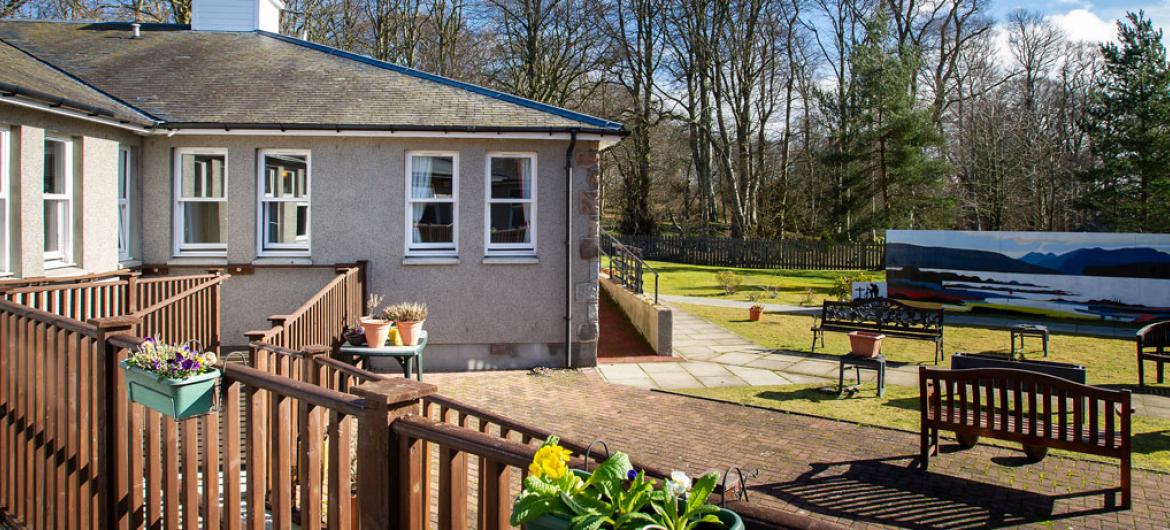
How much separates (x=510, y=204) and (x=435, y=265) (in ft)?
4.89

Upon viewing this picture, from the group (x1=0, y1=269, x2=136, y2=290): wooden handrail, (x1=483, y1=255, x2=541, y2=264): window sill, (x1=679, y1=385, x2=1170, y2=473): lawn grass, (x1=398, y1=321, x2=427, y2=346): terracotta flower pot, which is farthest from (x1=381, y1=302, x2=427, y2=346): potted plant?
(x1=679, y1=385, x2=1170, y2=473): lawn grass

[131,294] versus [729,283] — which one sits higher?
[131,294]

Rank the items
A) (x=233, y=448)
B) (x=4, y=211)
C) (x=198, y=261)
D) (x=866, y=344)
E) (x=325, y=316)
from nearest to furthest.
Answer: (x=233, y=448), (x=325, y=316), (x=4, y=211), (x=866, y=344), (x=198, y=261)

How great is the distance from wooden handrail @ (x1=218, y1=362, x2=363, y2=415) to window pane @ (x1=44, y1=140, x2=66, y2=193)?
8.53 m

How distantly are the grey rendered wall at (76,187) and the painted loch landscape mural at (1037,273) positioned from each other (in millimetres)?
16426

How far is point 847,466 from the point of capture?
7355 mm

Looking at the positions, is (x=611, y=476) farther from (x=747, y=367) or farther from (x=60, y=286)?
(x=747, y=367)

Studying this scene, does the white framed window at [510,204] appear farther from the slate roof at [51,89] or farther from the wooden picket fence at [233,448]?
the wooden picket fence at [233,448]

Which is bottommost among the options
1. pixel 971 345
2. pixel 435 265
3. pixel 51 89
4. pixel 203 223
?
pixel 971 345

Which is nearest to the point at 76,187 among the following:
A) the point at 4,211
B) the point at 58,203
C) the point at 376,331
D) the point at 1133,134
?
the point at 58,203

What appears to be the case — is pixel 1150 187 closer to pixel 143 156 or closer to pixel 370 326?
pixel 370 326

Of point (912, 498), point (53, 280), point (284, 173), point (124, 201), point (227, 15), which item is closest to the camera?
point (912, 498)

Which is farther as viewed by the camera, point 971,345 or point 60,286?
point 971,345

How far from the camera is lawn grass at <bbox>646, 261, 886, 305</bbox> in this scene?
24.0m
